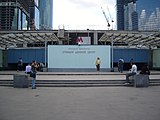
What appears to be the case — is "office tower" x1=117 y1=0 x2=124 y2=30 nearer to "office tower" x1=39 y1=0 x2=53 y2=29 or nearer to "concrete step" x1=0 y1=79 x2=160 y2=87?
"office tower" x1=39 y1=0 x2=53 y2=29

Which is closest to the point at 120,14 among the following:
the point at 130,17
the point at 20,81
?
the point at 130,17

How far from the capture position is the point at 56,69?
1267 inches

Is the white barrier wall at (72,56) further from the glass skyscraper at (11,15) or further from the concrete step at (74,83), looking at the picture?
the glass skyscraper at (11,15)

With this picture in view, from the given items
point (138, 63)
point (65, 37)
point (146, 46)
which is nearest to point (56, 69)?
point (138, 63)

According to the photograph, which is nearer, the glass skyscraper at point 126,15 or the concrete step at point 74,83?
the concrete step at point 74,83

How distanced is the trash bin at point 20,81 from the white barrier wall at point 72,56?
540 inches

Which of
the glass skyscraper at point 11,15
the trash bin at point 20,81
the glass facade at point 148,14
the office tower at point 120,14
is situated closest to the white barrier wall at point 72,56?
the trash bin at point 20,81

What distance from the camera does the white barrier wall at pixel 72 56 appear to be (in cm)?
3216

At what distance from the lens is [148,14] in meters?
88.2

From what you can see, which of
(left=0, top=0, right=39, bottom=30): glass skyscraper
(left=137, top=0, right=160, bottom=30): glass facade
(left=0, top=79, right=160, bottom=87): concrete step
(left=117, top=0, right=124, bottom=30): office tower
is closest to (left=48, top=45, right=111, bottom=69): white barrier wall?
(left=0, top=79, right=160, bottom=87): concrete step

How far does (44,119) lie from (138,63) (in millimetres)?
31633

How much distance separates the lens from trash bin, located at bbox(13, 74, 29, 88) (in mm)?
18250

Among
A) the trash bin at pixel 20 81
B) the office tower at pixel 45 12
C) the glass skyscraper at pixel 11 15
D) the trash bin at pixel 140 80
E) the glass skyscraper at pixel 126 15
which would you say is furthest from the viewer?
the office tower at pixel 45 12

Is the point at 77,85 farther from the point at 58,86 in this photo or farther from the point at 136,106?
the point at 136,106
